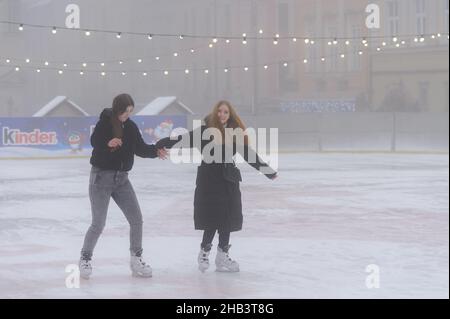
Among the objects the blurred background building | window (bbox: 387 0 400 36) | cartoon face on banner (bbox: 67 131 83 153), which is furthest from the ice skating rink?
window (bbox: 387 0 400 36)

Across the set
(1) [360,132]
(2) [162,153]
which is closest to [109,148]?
(2) [162,153]

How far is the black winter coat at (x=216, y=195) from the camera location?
8.18 metres

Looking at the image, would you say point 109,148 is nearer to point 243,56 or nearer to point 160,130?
point 160,130

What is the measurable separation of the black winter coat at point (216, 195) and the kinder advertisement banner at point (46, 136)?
2352 centimetres

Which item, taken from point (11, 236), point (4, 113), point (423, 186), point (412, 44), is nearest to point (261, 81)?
point (412, 44)

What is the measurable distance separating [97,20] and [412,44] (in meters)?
23.0

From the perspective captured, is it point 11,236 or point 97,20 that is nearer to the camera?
point 11,236

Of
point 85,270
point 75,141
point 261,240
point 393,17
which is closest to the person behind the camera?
point 85,270

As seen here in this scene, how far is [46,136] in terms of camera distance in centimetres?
3253

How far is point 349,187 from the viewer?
745 inches

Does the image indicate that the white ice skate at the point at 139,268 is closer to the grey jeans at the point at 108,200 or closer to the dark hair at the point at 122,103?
the grey jeans at the point at 108,200

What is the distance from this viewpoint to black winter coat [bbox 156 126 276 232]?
26.8 ft

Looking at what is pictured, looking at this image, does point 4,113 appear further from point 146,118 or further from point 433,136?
point 433,136

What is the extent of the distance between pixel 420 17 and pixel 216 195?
127ft
